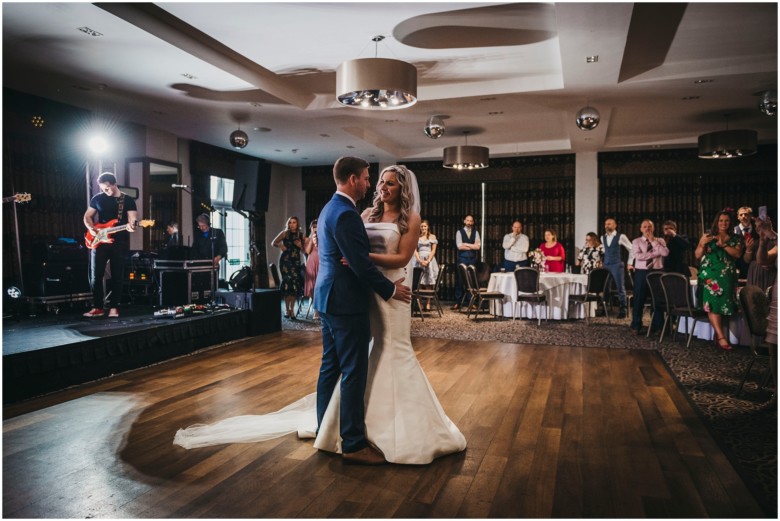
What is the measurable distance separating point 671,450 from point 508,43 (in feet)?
14.0

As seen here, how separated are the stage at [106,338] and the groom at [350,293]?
2.77 m

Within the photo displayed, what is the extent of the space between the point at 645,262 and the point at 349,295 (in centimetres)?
578

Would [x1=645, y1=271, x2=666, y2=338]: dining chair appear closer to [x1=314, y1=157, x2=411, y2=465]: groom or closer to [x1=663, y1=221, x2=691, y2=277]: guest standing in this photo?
[x1=663, y1=221, x2=691, y2=277]: guest standing

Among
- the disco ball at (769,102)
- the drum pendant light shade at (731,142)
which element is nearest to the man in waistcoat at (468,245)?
the drum pendant light shade at (731,142)

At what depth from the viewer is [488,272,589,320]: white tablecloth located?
28.3ft

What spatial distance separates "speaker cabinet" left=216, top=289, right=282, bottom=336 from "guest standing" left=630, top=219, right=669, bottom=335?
4820 mm

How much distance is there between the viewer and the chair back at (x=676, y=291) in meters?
6.29

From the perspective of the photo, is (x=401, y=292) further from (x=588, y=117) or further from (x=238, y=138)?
(x=238, y=138)

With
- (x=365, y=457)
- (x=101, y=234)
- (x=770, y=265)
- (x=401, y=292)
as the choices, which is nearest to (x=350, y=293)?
(x=401, y=292)

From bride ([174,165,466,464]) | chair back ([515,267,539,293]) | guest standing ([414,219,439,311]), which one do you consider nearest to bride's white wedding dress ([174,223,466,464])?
bride ([174,165,466,464])

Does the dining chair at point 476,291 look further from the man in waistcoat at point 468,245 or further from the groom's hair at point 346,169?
the groom's hair at point 346,169

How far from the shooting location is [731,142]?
7730mm

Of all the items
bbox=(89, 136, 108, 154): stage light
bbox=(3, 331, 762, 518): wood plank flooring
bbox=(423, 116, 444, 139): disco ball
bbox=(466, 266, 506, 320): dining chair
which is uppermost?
bbox=(423, 116, 444, 139): disco ball

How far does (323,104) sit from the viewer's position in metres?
7.68
